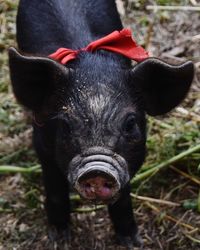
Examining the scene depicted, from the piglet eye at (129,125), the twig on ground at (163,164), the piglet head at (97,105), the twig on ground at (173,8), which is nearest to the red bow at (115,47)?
the piglet head at (97,105)

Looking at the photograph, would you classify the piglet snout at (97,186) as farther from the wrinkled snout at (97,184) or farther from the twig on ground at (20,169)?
the twig on ground at (20,169)

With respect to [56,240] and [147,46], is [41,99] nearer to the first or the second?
[56,240]

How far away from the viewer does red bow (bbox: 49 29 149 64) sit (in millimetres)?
2818

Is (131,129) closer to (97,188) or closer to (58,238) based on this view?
(97,188)

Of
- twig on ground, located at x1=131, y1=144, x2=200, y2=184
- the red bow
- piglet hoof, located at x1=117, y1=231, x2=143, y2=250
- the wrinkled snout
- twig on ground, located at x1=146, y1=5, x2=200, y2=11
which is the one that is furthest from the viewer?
twig on ground, located at x1=146, y1=5, x2=200, y2=11

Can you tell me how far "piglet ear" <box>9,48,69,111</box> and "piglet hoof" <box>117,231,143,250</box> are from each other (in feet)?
2.71

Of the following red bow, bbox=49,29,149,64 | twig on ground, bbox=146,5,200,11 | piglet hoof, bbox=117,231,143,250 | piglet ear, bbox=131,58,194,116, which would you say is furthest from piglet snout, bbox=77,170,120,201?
twig on ground, bbox=146,5,200,11

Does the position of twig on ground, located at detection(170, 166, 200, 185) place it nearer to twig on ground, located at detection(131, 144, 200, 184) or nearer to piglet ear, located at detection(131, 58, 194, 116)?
twig on ground, located at detection(131, 144, 200, 184)

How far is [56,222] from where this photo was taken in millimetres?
3377

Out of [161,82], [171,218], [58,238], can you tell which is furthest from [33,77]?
[171,218]

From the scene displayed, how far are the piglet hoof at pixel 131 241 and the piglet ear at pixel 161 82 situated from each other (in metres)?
0.70

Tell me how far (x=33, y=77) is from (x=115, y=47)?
344 millimetres

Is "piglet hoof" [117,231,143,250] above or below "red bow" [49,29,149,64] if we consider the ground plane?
below

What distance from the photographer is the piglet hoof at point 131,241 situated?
3.35 metres
